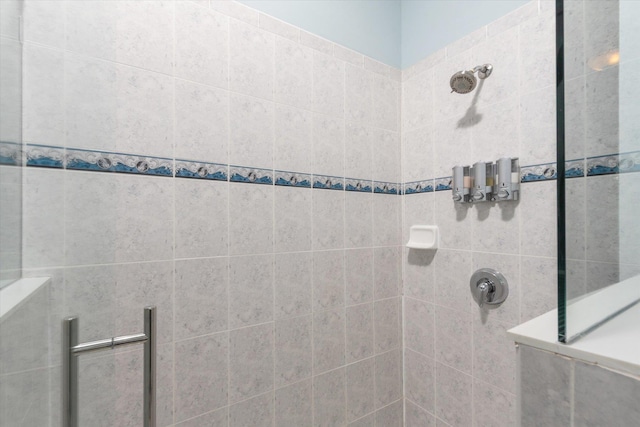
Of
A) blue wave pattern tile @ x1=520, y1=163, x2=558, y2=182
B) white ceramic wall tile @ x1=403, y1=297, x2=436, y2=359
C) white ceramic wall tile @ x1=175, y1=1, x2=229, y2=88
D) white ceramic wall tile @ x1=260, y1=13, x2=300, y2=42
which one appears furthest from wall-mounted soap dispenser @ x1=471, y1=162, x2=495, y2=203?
Result: white ceramic wall tile @ x1=175, y1=1, x2=229, y2=88

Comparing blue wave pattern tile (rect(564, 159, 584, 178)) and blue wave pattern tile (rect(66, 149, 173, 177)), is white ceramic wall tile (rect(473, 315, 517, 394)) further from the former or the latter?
blue wave pattern tile (rect(66, 149, 173, 177))

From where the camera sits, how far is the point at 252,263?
3.58ft

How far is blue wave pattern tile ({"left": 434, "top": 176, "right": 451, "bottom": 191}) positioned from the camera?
4.38 ft

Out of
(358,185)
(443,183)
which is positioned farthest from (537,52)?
(358,185)

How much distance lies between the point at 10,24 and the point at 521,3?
1.50 metres

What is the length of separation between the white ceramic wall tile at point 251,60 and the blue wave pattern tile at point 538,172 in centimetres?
100

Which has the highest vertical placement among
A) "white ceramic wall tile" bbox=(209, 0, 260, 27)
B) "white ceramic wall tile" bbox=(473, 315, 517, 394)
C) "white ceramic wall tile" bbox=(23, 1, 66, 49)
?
"white ceramic wall tile" bbox=(209, 0, 260, 27)

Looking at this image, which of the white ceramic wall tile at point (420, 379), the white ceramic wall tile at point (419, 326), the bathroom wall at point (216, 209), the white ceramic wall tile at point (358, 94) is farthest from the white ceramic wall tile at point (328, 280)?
the white ceramic wall tile at point (358, 94)

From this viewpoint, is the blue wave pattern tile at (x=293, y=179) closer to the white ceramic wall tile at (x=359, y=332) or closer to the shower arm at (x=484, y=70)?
the white ceramic wall tile at (x=359, y=332)

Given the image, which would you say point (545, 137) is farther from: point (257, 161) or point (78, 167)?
point (78, 167)

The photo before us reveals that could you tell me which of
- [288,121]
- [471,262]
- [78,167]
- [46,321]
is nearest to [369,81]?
[288,121]

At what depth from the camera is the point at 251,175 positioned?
43.2 inches

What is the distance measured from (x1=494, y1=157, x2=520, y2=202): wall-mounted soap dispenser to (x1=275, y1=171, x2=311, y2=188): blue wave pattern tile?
75 centimetres

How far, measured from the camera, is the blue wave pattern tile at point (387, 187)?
1.46 metres
